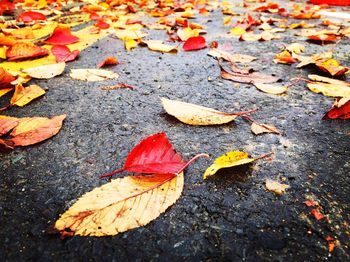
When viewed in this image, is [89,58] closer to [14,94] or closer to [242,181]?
[14,94]

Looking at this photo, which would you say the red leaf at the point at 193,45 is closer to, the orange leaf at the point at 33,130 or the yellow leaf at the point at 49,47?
the yellow leaf at the point at 49,47

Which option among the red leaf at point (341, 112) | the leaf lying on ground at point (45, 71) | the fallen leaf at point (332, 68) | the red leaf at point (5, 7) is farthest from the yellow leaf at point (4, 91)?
the red leaf at point (5, 7)

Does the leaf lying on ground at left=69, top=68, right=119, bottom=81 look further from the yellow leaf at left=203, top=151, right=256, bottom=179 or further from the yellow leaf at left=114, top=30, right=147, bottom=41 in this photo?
the yellow leaf at left=203, top=151, right=256, bottom=179

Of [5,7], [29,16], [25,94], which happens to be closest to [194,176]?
[25,94]

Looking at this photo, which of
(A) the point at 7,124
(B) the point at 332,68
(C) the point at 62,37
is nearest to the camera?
(A) the point at 7,124

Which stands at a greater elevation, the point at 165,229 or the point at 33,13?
the point at 33,13

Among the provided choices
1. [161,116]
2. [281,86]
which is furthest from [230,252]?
[281,86]

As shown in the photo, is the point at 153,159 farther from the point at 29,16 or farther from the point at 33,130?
the point at 29,16
